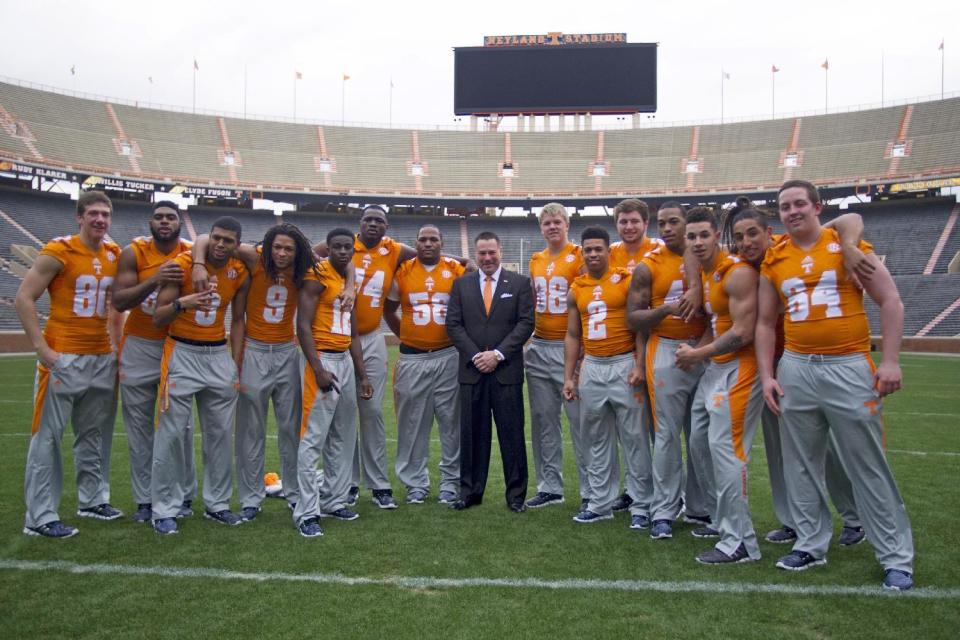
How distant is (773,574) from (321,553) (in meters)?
2.71

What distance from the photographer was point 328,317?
213 inches

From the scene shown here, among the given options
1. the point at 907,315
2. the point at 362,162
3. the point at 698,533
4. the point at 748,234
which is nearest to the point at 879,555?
the point at 698,533

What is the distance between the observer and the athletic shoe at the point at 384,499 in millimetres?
5777

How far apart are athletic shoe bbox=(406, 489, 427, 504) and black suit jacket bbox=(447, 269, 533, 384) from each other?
1009 mm

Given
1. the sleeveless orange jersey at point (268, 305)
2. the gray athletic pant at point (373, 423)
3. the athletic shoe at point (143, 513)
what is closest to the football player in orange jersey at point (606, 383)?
the gray athletic pant at point (373, 423)

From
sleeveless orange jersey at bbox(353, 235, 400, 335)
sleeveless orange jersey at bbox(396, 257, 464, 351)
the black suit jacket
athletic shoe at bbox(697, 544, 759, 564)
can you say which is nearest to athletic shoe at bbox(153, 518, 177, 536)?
sleeveless orange jersey at bbox(353, 235, 400, 335)

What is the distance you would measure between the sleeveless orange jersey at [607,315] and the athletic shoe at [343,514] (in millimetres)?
2148

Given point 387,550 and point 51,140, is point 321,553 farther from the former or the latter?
point 51,140

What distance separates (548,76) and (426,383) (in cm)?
3560

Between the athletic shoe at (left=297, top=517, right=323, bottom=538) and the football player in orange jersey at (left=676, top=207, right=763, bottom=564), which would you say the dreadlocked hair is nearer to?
the athletic shoe at (left=297, top=517, right=323, bottom=538)

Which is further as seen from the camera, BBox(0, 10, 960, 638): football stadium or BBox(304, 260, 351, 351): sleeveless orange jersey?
BBox(304, 260, 351, 351): sleeveless orange jersey

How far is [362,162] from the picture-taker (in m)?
41.9

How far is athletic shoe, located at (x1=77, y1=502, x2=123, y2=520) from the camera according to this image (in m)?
5.36

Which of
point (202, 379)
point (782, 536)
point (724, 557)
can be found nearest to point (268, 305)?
point (202, 379)
